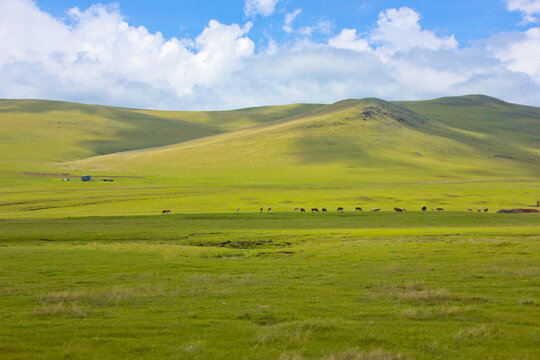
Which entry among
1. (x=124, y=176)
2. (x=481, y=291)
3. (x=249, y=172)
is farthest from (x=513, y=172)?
(x=481, y=291)

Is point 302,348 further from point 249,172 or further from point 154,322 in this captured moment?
point 249,172

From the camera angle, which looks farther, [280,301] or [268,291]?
[268,291]

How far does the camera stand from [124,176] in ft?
504

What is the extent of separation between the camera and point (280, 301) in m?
16.6

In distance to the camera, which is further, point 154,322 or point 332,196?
point 332,196

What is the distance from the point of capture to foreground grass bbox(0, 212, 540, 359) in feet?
38.1

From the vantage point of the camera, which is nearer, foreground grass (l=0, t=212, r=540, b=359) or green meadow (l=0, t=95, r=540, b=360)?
foreground grass (l=0, t=212, r=540, b=359)

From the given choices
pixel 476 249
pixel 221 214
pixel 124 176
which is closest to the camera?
pixel 476 249

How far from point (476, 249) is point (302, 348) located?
22.2 metres

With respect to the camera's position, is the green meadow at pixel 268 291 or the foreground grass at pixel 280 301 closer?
the foreground grass at pixel 280 301

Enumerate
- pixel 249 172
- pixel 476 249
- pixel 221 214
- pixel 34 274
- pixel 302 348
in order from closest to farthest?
pixel 302 348 < pixel 34 274 < pixel 476 249 < pixel 221 214 < pixel 249 172

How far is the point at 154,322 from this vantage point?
13703 millimetres

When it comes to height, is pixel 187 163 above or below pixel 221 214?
above

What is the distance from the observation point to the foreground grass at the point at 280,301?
1162cm
